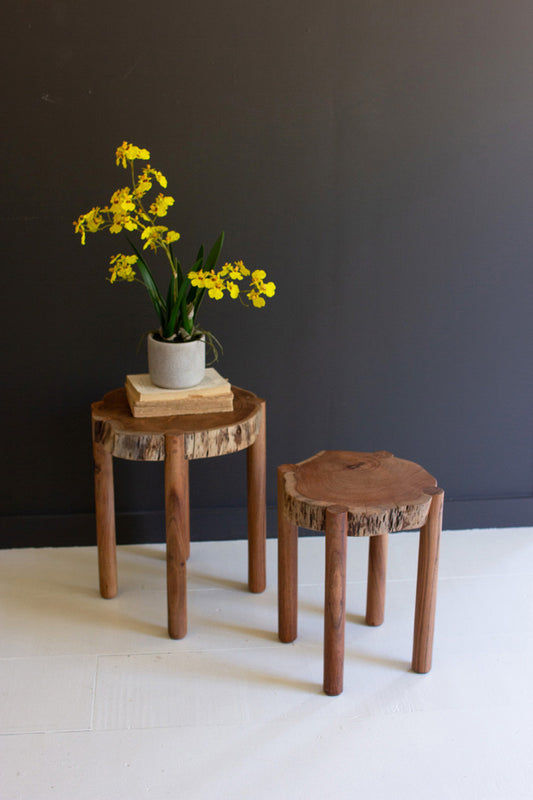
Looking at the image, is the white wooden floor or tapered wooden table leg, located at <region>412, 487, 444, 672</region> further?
tapered wooden table leg, located at <region>412, 487, 444, 672</region>

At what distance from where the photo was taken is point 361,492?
187cm

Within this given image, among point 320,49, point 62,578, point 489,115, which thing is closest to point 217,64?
point 320,49

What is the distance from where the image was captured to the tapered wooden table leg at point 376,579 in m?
2.11

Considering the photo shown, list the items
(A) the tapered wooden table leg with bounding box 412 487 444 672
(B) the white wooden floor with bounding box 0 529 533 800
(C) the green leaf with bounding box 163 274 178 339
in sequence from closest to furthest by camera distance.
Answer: (B) the white wooden floor with bounding box 0 529 533 800 → (A) the tapered wooden table leg with bounding box 412 487 444 672 → (C) the green leaf with bounding box 163 274 178 339

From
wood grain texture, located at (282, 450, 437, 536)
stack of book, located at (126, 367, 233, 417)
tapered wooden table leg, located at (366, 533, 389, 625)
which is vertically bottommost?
tapered wooden table leg, located at (366, 533, 389, 625)

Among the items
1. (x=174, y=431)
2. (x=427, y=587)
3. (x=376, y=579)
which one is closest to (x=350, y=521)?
(x=427, y=587)

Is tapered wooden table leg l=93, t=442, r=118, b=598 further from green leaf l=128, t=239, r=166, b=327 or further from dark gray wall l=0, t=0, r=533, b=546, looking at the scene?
Answer: green leaf l=128, t=239, r=166, b=327

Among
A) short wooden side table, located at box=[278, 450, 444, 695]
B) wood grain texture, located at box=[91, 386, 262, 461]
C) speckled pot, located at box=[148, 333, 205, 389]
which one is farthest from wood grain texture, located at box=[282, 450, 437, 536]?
speckled pot, located at box=[148, 333, 205, 389]

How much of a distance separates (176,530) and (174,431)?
0.87 ft

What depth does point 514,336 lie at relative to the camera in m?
2.64

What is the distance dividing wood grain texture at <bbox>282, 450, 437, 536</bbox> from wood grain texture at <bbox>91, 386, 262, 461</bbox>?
0.19 metres

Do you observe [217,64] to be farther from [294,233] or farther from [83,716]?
[83,716]

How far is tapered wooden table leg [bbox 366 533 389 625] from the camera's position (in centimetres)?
211

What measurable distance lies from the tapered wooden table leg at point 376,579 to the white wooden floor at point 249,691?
0.05 metres
